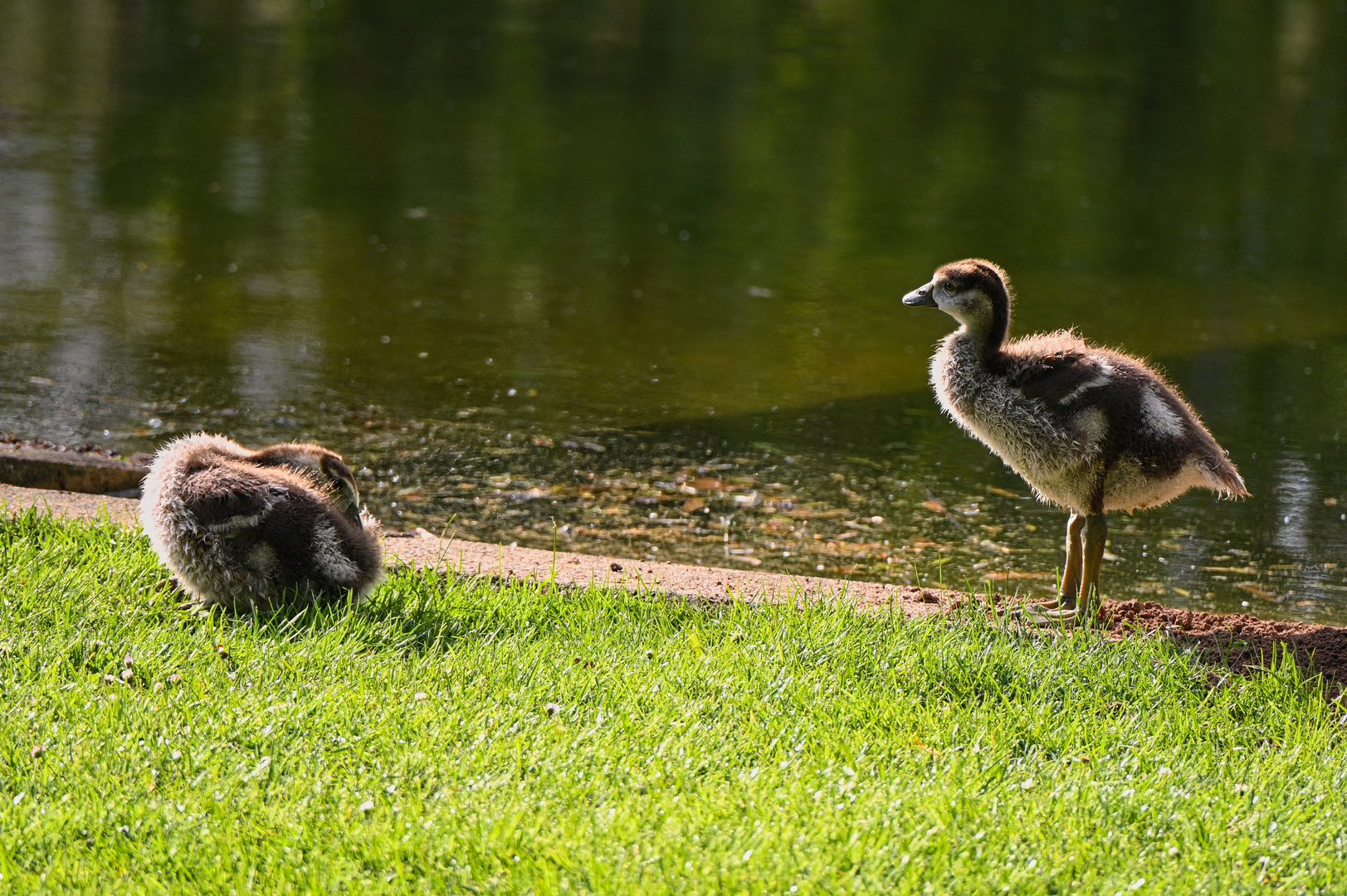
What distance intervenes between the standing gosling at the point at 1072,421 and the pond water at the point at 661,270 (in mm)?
667

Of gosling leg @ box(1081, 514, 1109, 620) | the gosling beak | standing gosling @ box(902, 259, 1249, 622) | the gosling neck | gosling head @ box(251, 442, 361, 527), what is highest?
the gosling beak

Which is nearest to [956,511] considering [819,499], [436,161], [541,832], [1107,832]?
[819,499]

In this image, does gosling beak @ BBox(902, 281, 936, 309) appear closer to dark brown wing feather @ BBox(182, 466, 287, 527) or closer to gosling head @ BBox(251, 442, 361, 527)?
gosling head @ BBox(251, 442, 361, 527)

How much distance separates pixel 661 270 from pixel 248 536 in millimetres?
7153

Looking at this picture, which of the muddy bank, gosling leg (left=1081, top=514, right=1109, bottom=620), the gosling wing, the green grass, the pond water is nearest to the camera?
the green grass

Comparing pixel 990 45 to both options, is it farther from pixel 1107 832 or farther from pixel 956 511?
pixel 1107 832

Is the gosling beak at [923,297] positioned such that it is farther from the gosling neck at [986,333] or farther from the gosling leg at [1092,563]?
the gosling leg at [1092,563]

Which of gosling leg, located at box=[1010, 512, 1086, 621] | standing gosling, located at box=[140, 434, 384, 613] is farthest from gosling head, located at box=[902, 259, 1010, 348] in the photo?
standing gosling, located at box=[140, 434, 384, 613]

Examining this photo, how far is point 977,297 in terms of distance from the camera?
5691 millimetres

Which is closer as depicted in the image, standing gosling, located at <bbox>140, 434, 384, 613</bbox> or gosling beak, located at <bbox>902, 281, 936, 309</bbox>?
standing gosling, located at <bbox>140, 434, 384, 613</bbox>

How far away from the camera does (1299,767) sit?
14.0 ft

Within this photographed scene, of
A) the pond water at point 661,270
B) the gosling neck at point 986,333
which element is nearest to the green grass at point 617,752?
the gosling neck at point 986,333

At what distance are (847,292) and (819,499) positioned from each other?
14.6ft

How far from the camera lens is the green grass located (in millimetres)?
3553
